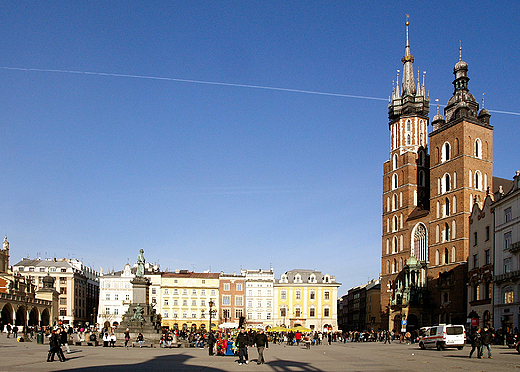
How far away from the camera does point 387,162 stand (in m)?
89.7

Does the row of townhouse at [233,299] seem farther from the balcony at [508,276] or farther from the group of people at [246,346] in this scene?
the group of people at [246,346]

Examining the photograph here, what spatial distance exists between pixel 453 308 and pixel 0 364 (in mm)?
58515

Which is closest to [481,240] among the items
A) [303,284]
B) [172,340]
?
[172,340]

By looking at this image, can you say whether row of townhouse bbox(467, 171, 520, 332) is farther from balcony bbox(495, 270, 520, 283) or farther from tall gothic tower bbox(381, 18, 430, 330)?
tall gothic tower bbox(381, 18, 430, 330)

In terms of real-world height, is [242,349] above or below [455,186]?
below

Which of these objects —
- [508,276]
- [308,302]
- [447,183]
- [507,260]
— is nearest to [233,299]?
[308,302]

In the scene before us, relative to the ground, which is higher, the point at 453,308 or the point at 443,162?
the point at 443,162

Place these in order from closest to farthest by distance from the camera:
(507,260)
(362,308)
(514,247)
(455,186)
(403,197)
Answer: (514,247) < (507,260) < (455,186) < (403,197) < (362,308)

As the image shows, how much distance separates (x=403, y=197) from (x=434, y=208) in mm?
8021

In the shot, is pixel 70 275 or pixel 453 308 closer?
pixel 453 308

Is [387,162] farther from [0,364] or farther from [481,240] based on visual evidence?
[0,364]

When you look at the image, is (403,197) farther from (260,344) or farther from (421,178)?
(260,344)

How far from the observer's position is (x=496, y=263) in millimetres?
52625

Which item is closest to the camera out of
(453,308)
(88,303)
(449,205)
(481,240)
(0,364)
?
(0,364)
